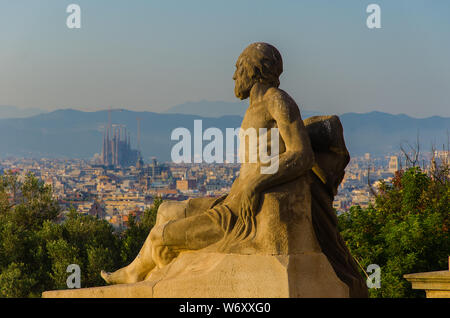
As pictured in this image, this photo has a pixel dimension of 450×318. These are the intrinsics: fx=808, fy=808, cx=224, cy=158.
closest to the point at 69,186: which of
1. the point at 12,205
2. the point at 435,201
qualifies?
the point at 12,205

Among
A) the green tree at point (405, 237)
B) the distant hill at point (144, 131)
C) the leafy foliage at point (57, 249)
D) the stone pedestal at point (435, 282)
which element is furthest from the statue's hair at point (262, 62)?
the distant hill at point (144, 131)

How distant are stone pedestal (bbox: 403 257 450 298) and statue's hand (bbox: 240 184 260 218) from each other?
4.28 metres

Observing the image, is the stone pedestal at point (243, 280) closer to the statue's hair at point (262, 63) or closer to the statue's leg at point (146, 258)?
the statue's leg at point (146, 258)

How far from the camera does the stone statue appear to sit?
741 centimetres

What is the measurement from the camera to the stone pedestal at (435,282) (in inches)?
432

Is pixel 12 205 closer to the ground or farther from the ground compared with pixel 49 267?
farther from the ground

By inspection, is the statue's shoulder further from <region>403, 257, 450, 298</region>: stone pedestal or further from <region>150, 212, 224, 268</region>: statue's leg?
<region>403, 257, 450, 298</region>: stone pedestal

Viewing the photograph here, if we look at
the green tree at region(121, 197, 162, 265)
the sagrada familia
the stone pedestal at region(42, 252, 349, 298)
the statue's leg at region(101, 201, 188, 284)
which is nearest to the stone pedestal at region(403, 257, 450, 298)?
the stone pedestal at region(42, 252, 349, 298)

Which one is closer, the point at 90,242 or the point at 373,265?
the point at 373,265

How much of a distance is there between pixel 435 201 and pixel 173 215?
16519mm

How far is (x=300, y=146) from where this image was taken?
7762mm

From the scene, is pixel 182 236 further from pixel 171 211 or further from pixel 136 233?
pixel 136 233
